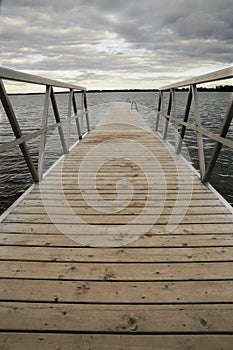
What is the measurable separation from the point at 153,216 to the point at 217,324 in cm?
124

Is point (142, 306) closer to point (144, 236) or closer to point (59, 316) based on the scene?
point (59, 316)

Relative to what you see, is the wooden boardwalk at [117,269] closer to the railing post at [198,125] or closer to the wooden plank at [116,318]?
the wooden plank at [116,318]

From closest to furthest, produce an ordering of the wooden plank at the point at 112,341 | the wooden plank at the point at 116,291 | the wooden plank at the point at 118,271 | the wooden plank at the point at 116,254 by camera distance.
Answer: the wooden plank at the point at 112,341
the wooden plank at the point at 116,291
the wooden plank at the point at 118,271
the wooden plank at the point at 116,254

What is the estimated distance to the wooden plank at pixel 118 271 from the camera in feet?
5.54

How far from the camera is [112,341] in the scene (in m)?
1.28

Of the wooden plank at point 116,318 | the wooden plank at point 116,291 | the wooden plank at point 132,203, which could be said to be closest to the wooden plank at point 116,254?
the wooden plank at point 116,291

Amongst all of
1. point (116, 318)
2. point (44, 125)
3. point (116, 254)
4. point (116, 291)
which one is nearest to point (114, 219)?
point (116, 254)

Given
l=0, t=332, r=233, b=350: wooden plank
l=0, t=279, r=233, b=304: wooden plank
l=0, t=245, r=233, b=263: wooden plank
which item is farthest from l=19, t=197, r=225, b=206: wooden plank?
l=0, t=332, r=233, b=350: wooden plank

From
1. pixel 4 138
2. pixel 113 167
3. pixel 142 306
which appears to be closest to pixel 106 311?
pixel 142 306

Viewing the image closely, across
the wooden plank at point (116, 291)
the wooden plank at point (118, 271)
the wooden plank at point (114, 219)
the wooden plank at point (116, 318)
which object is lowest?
the wooden plank at point (114, 219)

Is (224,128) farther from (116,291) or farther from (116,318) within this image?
(116,318)

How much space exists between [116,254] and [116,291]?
0.38 m

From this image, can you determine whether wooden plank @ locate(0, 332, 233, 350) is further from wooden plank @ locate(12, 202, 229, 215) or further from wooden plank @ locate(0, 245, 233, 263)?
wooden plank @ locate(12, 202, 229, 215)

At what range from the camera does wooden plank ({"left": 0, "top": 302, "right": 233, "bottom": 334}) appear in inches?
52.8
